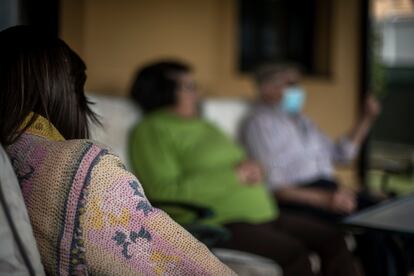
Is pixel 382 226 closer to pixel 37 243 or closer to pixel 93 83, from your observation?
pixel 37 243

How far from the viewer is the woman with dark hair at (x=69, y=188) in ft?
3.86

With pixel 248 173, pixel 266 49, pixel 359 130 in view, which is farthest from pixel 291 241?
pixel 266 49

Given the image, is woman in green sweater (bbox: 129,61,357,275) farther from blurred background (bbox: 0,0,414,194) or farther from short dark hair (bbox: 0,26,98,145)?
short dark hair (bbox: 0,26,98,145)

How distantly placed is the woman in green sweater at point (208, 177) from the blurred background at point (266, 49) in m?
0.47

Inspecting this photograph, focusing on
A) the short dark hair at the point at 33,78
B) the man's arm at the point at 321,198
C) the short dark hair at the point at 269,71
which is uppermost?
the short dark hair at the point at 33,78

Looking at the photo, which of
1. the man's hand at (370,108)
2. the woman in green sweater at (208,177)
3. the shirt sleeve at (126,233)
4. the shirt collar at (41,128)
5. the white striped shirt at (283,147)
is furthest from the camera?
the man's hand at (370,108)

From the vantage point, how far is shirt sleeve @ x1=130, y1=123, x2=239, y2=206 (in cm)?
288

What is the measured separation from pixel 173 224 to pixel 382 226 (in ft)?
3.39

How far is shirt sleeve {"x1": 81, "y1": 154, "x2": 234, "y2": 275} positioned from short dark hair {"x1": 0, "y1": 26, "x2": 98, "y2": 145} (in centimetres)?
17

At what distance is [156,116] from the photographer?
10.2 ft

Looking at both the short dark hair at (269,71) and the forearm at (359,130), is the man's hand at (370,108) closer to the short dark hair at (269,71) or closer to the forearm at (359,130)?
the forearm at (359,130)

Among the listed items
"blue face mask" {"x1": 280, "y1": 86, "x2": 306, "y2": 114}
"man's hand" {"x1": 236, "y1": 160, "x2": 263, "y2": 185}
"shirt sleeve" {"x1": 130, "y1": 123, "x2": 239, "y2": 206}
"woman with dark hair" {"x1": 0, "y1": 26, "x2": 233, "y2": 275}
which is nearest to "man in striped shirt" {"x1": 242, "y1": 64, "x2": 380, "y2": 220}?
"blue face mask" {"x1": 280, "y1": 86, "x2": 306, "y2": 114}

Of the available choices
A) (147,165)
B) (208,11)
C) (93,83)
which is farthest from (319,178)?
(208,11)

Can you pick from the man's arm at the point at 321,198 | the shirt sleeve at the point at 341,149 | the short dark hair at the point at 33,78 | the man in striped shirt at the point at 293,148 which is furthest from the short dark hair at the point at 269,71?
the short dark hair at the point at 33,78
